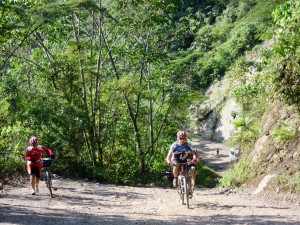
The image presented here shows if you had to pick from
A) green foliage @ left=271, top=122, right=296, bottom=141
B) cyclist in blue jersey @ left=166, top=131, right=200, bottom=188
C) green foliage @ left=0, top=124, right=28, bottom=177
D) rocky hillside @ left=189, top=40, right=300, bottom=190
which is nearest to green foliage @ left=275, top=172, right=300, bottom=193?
rocky hillside @ left=189, top=40, right=300, bottom=190

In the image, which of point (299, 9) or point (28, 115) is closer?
point (299, 9)

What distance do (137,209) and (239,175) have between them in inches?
177

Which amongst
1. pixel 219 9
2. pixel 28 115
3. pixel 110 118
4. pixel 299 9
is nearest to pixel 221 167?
pixel 110 118

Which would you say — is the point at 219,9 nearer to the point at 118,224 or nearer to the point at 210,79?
the point at 210,79

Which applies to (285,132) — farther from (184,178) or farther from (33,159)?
(33,159)

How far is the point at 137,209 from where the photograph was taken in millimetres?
8867

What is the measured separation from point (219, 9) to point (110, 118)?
3485cm

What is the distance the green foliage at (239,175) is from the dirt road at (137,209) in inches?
30.6

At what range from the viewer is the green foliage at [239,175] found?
11.8 metres

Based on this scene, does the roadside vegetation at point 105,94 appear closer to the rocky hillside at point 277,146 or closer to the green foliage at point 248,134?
the green foliage at point 248,134

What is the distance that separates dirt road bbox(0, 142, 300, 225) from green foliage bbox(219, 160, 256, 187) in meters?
0.78

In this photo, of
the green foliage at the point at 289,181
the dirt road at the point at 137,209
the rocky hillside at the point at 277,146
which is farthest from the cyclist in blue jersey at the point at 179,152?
the rocky hillside at the point at 277,146

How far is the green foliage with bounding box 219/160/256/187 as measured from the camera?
38.9 feet

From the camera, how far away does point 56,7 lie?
1337 centimetres
